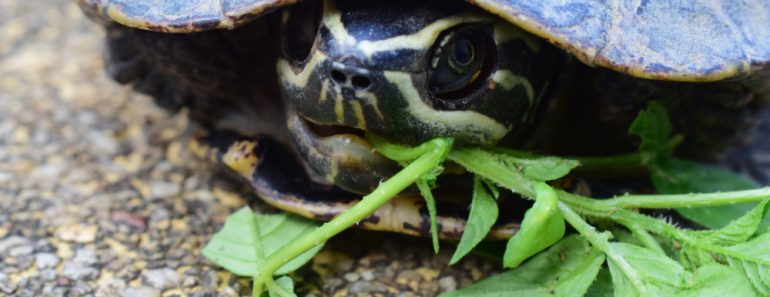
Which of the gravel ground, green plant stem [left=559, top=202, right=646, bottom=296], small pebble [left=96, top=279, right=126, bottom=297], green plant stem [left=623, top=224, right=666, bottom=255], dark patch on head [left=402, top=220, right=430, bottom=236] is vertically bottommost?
the gravel ground

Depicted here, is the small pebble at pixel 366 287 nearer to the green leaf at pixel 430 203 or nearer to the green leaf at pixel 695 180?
the green leaf at pixel 430 203

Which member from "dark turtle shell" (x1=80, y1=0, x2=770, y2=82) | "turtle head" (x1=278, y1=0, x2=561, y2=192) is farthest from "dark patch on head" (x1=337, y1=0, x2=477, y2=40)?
"dark turtle shell" (x1=80, y1=0, x2=770, y2=82)

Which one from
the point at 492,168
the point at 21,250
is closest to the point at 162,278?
the point at 21,250

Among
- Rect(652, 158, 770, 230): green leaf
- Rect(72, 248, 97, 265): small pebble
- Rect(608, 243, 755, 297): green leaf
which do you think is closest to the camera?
Rect(608, 243, 755, 297): green leaf

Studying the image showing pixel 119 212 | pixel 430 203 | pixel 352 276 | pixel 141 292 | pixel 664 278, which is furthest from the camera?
pixel 119 212

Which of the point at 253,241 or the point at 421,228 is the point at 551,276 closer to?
the point at 421,228

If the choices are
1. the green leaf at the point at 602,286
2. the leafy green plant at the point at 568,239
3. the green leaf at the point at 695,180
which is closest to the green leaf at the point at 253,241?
the leafy green plant at the point at 568,239

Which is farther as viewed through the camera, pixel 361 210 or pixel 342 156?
pixel 342 156

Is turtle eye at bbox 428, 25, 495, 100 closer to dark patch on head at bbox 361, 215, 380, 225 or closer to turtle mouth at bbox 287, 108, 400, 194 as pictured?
turtle mouth at bbox 287, 108, 400, 194
